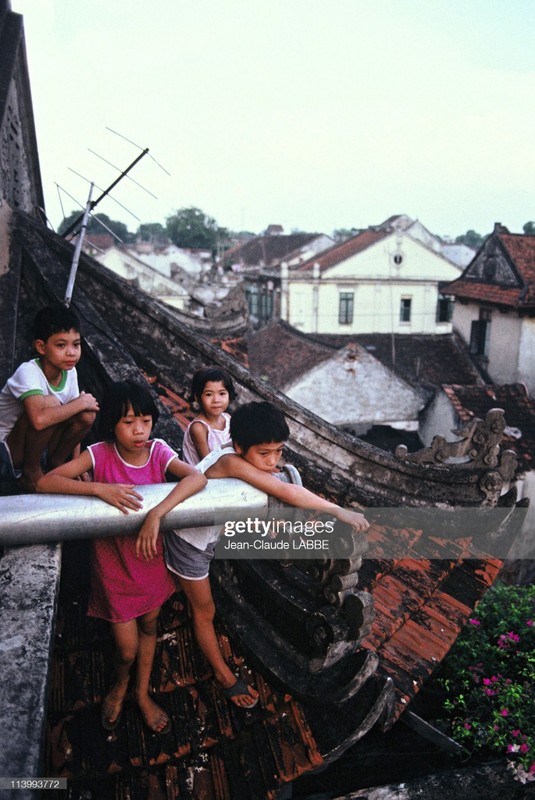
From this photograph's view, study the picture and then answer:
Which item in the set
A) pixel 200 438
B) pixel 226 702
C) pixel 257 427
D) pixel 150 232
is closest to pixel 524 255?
pixel 200 438

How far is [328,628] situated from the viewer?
9.46ft

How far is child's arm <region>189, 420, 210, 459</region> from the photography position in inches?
161

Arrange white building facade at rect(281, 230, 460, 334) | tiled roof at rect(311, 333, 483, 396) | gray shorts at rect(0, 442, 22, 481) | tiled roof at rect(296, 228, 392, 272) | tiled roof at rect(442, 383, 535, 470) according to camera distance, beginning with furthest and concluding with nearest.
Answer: white building facade at rect(281, 230, 460, 334), tiled roof at rect(296, 228, 392, 272), tiled roof at rect(311, 333, 483, 396), tiled roof at rect(442, 383, 535, 470), gray shorts at rect(0, 442, 22, 481)

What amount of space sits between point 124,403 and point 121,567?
875 millimetres

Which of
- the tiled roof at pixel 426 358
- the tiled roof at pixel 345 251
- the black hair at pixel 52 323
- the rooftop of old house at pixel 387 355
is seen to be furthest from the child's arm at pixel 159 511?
the tiled roof at pixel 345 251

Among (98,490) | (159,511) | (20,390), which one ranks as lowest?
(159,511)

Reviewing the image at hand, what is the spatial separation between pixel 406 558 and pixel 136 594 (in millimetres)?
3339

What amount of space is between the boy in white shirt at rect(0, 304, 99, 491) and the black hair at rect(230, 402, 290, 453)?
106 cm

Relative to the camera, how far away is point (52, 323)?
12.2 feet

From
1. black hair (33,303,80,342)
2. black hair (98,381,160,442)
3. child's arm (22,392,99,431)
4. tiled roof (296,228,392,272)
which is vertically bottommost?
child's arm (22,392,99,431)

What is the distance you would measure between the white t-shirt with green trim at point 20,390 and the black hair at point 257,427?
125cm

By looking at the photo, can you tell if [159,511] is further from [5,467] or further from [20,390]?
[5,467]

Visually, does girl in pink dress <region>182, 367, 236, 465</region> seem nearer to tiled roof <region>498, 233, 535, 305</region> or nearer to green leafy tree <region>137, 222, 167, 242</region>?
tiled roof <region>498, 233, 535, 305</region>

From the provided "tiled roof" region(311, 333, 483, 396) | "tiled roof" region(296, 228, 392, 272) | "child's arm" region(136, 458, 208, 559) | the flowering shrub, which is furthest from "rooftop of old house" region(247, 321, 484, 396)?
"child's arm" region(136, 458, 208, 559)
